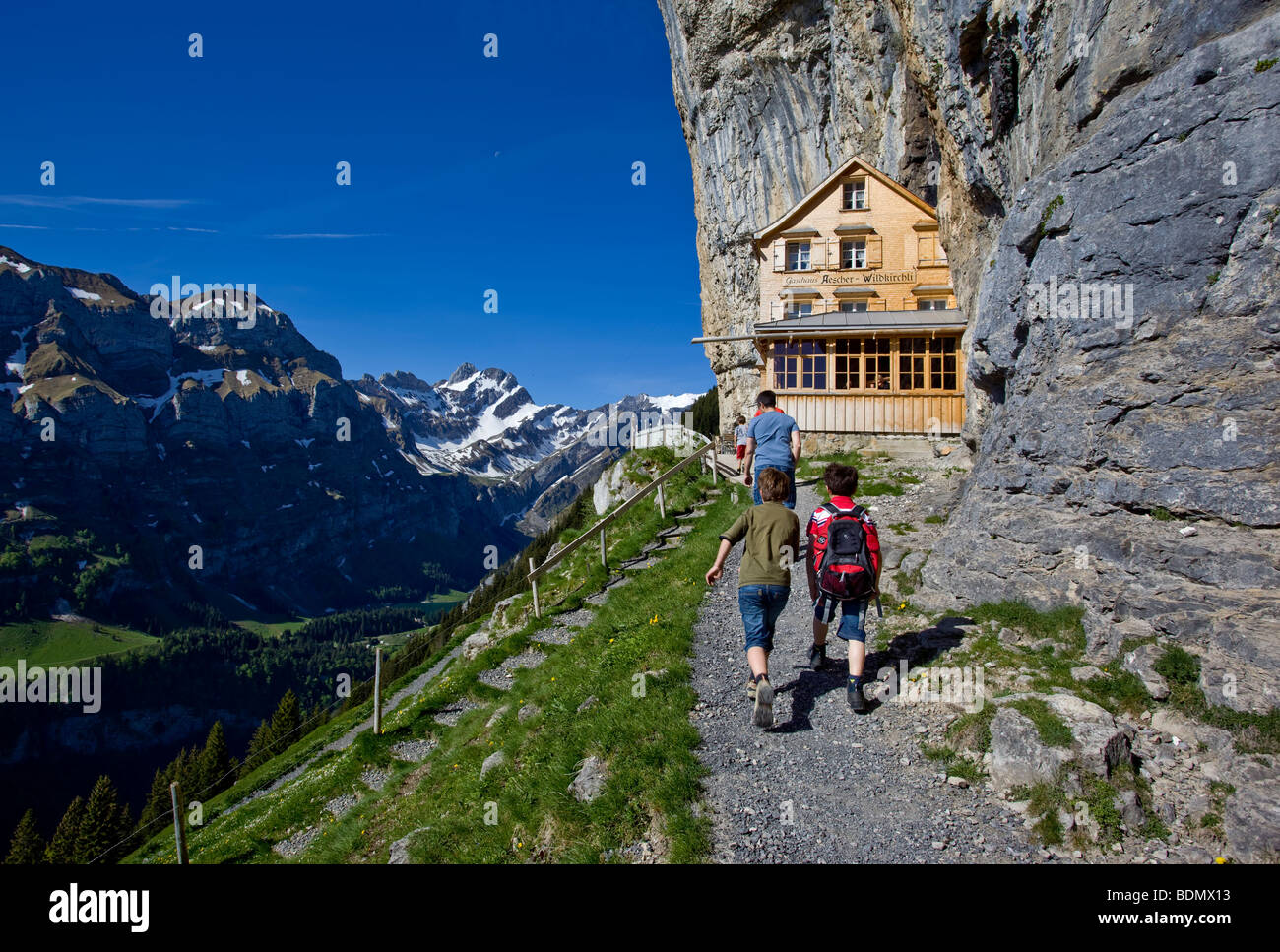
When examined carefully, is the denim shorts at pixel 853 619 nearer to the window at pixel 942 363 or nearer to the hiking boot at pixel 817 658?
the hiking boot at pixel 817 658

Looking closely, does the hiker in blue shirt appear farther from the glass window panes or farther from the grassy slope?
the glass window panes

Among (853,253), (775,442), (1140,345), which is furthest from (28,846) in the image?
(1140,345)

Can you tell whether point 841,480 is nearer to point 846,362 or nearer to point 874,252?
point 846,362

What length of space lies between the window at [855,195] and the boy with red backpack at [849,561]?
1143 inches

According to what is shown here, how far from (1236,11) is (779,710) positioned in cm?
1278

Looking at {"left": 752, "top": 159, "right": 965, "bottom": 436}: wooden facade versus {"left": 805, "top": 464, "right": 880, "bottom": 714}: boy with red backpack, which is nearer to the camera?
{"left": 805, "top": 464, "right": 880, "bottom": 714}: boy with red backpack

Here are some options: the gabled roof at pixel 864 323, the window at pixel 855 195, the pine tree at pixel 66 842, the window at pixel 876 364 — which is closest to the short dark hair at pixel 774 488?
the gabled roof at pixel 864 323

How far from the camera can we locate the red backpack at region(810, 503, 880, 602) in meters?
8.84

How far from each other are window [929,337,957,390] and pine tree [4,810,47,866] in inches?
3718

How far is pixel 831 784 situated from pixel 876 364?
23.3 m

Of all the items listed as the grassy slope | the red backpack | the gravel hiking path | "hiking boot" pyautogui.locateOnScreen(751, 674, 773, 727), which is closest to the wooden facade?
the grassy slope

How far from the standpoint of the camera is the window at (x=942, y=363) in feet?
90.5

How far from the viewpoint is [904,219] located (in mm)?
32969
